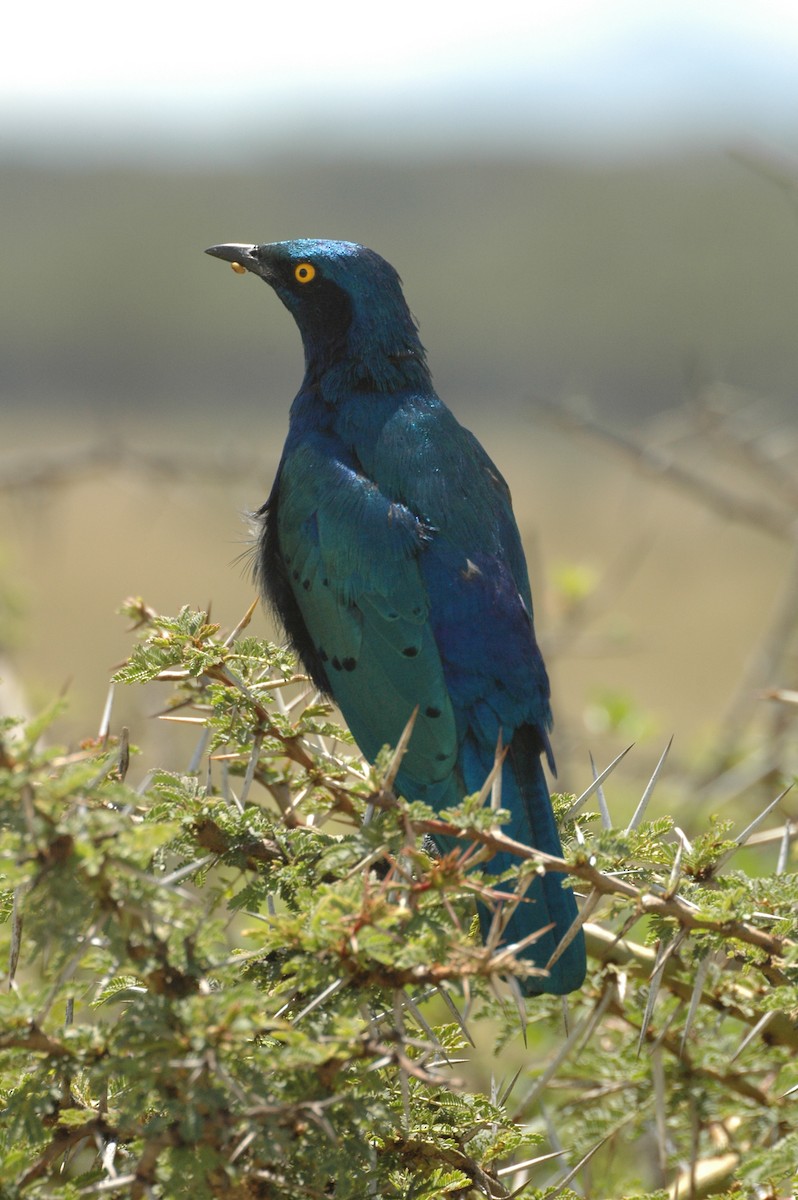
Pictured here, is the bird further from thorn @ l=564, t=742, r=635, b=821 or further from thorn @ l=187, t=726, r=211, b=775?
thorn @ l=187, t=726, r=211, b=775

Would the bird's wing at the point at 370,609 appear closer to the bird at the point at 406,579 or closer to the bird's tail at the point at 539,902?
the bird at the point at 406,579

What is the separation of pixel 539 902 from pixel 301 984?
947 mm

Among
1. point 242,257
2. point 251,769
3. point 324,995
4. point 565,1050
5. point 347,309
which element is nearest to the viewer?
point 324,995

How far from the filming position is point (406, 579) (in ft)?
10.5

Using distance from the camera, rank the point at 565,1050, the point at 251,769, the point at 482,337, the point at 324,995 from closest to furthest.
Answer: the point at 324,995 < the point at 565,1050 < the point at 251,769 < the point at 482,337

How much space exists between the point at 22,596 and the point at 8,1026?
3.52 metres

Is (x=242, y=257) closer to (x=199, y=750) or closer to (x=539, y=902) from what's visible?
(x=199, y=750)

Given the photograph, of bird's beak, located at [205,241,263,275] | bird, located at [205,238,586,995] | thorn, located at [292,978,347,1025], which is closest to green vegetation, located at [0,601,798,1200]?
thorn, located at [292,978,347,1025]

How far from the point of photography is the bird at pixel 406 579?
2.99 metres

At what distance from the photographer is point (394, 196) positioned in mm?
38656

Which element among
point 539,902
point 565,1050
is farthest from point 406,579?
point 565,1050

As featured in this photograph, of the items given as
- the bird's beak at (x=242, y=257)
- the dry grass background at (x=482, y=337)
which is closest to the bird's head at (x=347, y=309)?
the bird's beak at (x=242, y=257)

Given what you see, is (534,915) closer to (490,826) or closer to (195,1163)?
(490,826)

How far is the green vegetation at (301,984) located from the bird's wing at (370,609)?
414 mm
